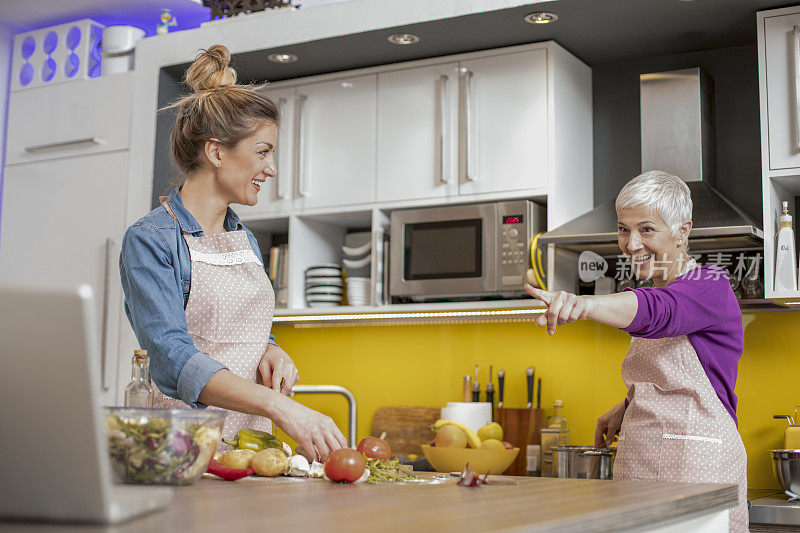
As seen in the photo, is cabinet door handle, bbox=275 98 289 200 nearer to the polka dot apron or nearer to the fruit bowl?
the fruit bowl

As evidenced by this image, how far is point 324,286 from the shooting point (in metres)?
3.50

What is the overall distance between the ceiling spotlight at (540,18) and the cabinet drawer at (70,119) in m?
1.71

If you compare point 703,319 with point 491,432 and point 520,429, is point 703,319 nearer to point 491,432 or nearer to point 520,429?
point 491,432

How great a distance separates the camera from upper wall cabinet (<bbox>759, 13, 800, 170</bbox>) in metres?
2.74

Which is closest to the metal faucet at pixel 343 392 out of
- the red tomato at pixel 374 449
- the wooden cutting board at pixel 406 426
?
the wooden cutting board at pixel 406 426

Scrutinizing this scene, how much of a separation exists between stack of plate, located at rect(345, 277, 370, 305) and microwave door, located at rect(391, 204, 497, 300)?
0.56ft

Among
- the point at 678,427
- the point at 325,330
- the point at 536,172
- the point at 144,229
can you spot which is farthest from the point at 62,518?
the point at 325,330

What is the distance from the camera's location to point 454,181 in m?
3.22

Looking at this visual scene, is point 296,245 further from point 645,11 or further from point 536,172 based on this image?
point 645,11

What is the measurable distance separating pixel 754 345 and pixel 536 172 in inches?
37.0

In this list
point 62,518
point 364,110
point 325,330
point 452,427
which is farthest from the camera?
point 325,330

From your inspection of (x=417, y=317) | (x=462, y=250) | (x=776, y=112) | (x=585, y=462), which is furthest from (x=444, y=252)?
(x=776, y=112)

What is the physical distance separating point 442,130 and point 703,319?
158cm

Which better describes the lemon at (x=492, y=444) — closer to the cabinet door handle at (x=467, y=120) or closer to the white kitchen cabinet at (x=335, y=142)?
the cabinet door handle at (x=467, y=120)
